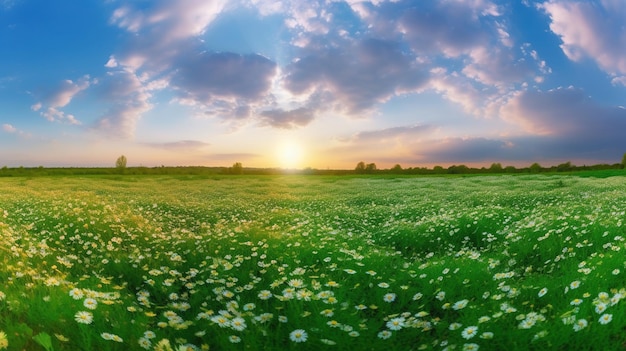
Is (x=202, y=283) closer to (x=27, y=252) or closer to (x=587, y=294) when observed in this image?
(x=27, y=252)

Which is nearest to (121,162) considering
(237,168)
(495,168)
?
(237,168)

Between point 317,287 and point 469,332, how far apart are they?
294 cm

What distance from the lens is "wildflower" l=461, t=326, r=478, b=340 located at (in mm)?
5688

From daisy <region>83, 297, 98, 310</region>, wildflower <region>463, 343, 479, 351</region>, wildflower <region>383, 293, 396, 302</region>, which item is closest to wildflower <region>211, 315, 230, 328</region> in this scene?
daisy <region>83, 297, 98, 310</region>

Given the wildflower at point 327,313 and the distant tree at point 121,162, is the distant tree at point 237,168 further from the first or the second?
the wildflower at point 327,313

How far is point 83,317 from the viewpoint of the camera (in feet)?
19.2

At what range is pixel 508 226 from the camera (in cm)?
1466

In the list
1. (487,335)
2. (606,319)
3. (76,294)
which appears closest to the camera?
(606,319)

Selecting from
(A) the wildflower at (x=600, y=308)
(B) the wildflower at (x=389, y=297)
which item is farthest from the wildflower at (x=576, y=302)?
(B) the wildflower at (x=389, y=297)

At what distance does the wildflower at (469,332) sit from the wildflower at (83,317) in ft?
14.9

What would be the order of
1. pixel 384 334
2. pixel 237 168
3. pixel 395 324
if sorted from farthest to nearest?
pixel 237 168, pixel 395 324, pixel 384 334

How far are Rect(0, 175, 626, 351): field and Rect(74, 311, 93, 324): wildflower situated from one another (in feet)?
0.15

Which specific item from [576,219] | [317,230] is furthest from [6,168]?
[576,219]

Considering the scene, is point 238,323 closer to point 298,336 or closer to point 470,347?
point 298,336
